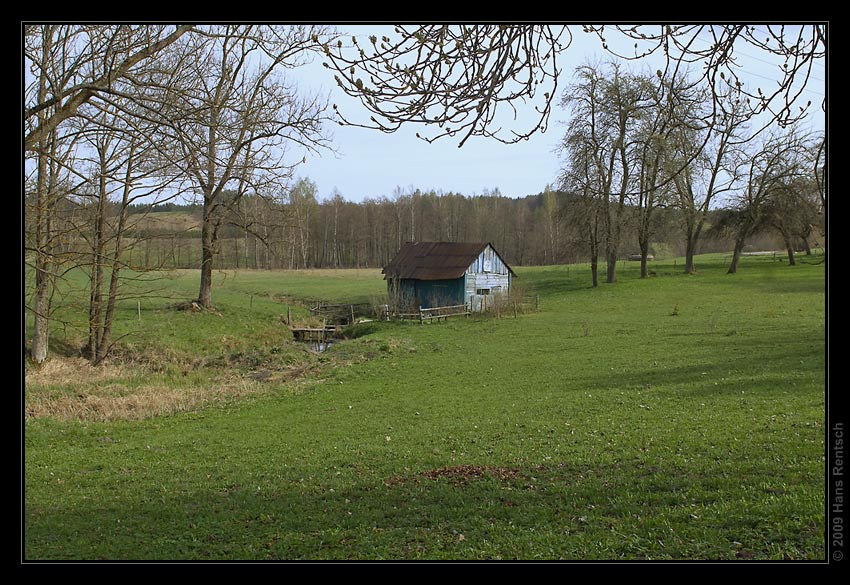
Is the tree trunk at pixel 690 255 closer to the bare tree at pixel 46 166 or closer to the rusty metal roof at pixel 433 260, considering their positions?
the rusty metal roof at pixel 433 260

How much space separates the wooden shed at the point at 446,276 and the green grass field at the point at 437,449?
1237 centimetres

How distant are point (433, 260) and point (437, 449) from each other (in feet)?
101

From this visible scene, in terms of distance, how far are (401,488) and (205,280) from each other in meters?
26.7

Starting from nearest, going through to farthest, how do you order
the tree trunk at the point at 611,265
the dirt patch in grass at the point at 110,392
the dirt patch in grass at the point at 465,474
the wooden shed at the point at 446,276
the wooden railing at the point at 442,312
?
the dirt patch in grass at the point at 465,474 → the dirt patch in grass at the point at 110,392 → the wooden railing at the point at 442,312 → the wooden shed at the point at 446,276 → the tree trunk at the point at 611,265

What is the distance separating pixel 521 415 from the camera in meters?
13.3

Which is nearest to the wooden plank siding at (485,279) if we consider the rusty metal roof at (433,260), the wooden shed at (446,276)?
the wooden shed at (446,276)

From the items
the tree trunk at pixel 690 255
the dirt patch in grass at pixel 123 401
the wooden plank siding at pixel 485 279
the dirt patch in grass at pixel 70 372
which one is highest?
A: the tree trunk at pixel 690 255

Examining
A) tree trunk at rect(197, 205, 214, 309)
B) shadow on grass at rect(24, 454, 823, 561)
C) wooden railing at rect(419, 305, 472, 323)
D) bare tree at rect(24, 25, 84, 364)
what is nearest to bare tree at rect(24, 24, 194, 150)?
bare tree at rect(24, 25, 84, 364)

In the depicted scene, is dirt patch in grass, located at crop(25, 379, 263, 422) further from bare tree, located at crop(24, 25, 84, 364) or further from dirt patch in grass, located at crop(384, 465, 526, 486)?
dirt patch in grass, located at crop(384, 465, 526, 486)

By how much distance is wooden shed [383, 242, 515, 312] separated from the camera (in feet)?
127

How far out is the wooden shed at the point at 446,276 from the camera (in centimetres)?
3875

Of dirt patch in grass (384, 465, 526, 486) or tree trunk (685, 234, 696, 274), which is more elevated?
tree trunk (685, 234, 696, 274)
